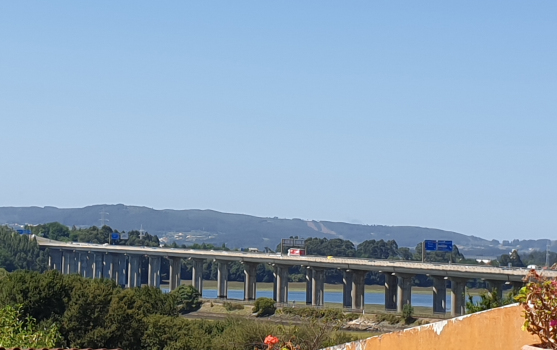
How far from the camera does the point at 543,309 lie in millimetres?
8984

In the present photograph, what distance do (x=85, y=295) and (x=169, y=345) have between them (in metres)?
7.42

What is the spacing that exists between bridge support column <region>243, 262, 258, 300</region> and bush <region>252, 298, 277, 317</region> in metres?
23.2

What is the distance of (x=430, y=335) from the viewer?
11656 mm

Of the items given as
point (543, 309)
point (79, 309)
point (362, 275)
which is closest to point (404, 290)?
point (362, 275)

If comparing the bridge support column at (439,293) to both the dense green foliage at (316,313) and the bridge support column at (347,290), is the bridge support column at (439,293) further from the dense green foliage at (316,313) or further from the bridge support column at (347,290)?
the bridge support column at (347,290)

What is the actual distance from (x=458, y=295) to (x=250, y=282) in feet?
156

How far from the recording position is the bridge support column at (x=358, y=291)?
397 feet

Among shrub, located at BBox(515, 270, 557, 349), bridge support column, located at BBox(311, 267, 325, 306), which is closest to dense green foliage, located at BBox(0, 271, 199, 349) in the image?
shrub, located at BBox(515, 270, 557, 349)

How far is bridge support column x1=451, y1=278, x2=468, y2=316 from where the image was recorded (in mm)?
107125

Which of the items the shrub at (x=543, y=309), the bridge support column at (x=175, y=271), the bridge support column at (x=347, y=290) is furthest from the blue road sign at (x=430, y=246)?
the shrub at (x=543, y=309)

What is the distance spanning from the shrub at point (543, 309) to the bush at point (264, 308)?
10726 cm

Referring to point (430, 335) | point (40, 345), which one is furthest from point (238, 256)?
point (430, 335)

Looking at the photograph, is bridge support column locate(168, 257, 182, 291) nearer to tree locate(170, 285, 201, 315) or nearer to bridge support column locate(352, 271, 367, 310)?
tree locate(170, 285, 201, 315)

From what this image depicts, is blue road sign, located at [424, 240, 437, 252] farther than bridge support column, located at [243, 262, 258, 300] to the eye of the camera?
No
